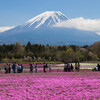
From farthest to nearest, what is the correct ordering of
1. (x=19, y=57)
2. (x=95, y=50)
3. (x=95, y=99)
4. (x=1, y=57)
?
1. (x=95, y=50)
2. (x=19, y=57)
3. (x=1, y=57)
4. (x=95, y=99)

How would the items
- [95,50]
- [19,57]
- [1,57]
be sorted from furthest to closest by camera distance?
[95,50]
[19,57]
[1,57]

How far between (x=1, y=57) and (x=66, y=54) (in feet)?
102

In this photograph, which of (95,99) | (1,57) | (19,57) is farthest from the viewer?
(19,57)

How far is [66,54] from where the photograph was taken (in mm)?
93062

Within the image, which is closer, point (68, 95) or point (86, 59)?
point (68, 95)

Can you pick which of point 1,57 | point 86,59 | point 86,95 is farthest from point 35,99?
point 86,59

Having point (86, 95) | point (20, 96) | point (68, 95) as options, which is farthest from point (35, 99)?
point (86, 95)

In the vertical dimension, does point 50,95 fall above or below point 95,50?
below

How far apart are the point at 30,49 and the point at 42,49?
768 centimetres

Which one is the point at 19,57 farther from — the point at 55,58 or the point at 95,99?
the point at 95,99

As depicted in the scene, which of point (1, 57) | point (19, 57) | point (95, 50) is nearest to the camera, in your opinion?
point (1, 57)

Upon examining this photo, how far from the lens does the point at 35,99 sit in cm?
1210

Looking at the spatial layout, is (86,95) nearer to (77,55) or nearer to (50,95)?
(50,95)

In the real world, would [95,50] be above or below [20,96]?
above
